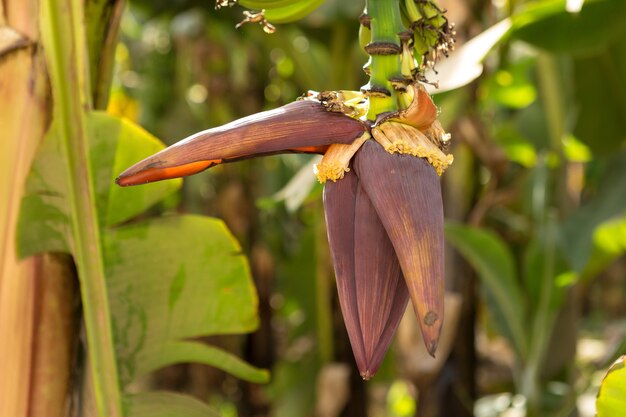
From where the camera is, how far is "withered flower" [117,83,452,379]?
1.17 feet

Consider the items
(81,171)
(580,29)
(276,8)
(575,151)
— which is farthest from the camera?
(575,151)

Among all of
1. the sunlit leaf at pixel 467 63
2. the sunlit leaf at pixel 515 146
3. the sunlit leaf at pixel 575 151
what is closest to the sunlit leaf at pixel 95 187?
the sunlit leaf at pixel 467 63

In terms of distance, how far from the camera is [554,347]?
4.77 feet

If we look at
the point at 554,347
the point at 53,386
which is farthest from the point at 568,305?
the point at 53,386

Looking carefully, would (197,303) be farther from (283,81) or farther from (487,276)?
(283,81)

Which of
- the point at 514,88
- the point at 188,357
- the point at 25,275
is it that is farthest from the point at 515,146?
the point at 25,275

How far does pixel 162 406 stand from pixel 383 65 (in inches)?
14.6

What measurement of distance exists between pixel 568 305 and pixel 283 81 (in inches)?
44.6

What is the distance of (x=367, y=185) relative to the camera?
0.37 meters

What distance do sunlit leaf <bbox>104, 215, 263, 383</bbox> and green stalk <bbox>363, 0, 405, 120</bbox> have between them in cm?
30

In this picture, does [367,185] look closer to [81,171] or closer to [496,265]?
[81,171]

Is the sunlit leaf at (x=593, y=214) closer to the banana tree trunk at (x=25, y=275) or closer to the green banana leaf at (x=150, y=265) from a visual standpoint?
the green banana leaf at (x=150, y=265)

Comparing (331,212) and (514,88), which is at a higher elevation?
(514,88)

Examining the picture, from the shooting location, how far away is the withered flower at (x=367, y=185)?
1.17 ft
